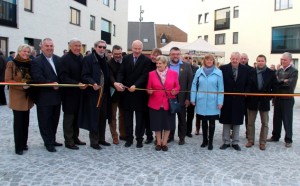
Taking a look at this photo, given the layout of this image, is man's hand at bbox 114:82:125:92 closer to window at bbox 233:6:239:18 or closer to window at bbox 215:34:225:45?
window at bbox 233:6:239:18

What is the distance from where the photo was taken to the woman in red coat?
6773mm

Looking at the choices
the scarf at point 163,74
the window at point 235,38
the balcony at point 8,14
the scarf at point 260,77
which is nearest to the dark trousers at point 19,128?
the scarf at point 163,74

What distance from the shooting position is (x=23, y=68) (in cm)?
626

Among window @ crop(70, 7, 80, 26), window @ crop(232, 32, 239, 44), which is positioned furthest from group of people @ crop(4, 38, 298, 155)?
window @ crop(232, 32, 239, 44)

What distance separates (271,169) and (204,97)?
6.34 feet

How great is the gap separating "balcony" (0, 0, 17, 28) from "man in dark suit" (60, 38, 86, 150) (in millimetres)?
13246

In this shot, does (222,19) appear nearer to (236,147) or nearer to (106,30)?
(106,30)

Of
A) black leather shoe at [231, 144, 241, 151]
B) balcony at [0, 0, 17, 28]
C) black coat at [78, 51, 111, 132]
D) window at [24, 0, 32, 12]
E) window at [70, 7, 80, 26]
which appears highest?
window at [70, 7, 80, 26]

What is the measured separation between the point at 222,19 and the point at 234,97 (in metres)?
35.6

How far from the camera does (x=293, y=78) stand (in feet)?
24.4

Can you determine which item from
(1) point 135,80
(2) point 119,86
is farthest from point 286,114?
(2) point 119,86

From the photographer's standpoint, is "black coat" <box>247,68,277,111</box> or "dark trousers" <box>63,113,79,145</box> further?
"black coat" <box>247,68,277,111</box>

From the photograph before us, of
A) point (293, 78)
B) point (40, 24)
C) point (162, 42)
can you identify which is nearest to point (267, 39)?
point (40, 24)

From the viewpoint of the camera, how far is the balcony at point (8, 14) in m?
18.1
